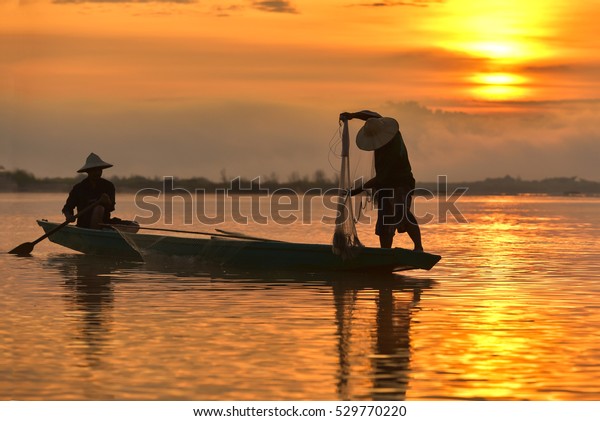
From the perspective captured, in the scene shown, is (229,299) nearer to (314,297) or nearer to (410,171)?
(314,297)

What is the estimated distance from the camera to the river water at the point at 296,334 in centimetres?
775

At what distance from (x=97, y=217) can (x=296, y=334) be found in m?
8.79

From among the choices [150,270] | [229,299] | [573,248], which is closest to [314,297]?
[229,299]

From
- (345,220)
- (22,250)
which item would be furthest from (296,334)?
(22,250)

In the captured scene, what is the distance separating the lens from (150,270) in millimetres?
16297

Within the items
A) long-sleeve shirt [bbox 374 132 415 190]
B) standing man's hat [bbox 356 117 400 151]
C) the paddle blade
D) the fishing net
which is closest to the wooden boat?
the fishing net

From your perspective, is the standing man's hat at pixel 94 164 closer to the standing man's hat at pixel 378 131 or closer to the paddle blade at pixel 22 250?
the paddle blade at pixel 22 250

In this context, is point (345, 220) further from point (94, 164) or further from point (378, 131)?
point (94, 164)

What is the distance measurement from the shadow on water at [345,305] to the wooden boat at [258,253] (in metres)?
0.16

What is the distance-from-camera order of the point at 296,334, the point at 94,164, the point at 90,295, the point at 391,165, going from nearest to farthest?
the point at 296,334
the point at 90,295
the point at 391,165
the point at 94,164

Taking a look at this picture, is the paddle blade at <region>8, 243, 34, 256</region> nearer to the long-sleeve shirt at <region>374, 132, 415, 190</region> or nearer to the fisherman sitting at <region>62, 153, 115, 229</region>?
the fisherman sitting at <region>62, 153, 115, 229</region>

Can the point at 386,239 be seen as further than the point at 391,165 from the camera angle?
Yes

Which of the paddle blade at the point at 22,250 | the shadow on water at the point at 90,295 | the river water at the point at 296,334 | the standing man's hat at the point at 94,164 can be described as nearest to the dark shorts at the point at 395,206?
the river water at the point at 296,334

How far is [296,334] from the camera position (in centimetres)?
993
